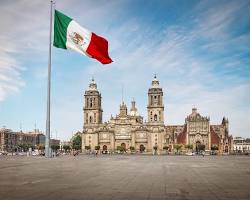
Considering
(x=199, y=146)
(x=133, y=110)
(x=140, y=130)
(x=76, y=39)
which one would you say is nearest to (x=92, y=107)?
(x=140, y=130)

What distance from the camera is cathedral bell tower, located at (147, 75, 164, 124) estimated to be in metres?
136

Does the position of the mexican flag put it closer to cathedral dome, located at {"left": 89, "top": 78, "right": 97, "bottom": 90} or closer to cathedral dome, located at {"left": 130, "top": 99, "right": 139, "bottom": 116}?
cathedral dome, located at {"left": 89, "top": 78, "right": 97, "bottom": 90}

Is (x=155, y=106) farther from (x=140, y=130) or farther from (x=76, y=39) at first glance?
(x=76, y=39)

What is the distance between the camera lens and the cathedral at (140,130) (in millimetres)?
136000

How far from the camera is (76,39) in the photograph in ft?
83.7

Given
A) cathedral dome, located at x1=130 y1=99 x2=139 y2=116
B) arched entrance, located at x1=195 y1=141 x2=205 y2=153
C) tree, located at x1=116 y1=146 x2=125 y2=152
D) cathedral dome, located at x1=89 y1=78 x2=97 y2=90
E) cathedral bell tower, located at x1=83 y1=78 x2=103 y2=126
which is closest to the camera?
tree, located at x1=116 y1=146 x2=125 y2=152

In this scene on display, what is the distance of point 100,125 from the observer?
14338 cm

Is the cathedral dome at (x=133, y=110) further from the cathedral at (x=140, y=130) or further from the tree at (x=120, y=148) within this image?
the tree at (x=120, y=148)

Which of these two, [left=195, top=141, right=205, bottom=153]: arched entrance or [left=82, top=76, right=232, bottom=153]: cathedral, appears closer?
[left=195, top=141, right=205, bottom=153]: arched entrance

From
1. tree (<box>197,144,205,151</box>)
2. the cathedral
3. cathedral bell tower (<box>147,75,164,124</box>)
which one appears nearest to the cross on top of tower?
the cathedral

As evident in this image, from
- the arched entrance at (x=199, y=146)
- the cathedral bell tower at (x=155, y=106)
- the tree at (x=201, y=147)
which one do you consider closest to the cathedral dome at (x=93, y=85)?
the cathedral bell tower at (x=155, y=106)

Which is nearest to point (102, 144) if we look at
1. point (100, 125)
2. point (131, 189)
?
point (100, 125)

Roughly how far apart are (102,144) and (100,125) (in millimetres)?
7461

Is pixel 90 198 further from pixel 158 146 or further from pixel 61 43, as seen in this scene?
pixel 158 146
